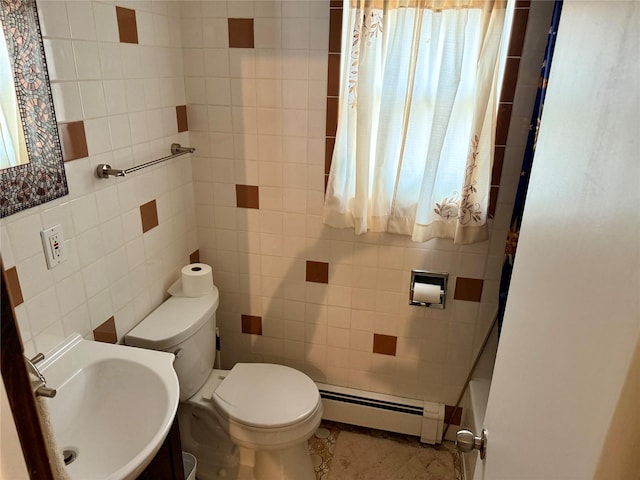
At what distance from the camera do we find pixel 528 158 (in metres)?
1.65

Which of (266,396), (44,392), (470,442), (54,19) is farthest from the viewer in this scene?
(266,396)

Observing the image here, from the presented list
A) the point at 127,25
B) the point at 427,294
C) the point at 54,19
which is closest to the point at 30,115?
the point at 54,19

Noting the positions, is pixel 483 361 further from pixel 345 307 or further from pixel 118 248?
pixel 118 248

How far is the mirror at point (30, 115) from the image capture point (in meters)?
1.13

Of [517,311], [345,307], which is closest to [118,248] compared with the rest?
[345,307]

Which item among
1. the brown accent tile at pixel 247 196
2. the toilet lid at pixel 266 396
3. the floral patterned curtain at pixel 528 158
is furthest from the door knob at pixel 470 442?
the brown accent tile at pixel 247 196

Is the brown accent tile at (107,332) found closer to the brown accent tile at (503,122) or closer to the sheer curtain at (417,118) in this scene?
the sheer curtain at (417,118)

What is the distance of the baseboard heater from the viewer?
2.15 metres

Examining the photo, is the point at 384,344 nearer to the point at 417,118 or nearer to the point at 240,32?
the point at 417,118

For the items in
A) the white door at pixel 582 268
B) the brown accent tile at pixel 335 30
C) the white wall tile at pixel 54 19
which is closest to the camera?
the white door at pixel 582 268

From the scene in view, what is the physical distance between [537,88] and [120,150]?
4.66 ft

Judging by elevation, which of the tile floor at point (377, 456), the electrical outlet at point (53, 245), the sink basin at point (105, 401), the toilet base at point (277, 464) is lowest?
the tile floor at point (377, 456)

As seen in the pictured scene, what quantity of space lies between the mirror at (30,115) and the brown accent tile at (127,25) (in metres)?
0.35

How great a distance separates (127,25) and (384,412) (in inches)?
73.2
